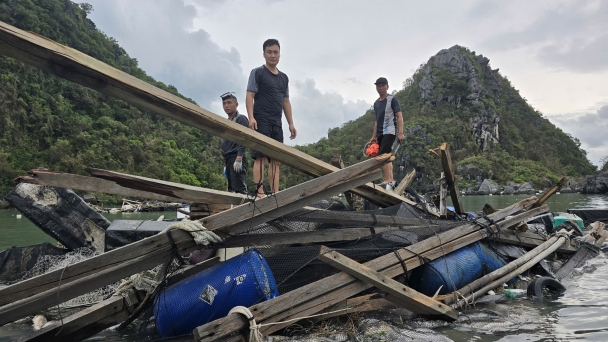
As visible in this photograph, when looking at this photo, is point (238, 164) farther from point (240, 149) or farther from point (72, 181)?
point (72, 181)

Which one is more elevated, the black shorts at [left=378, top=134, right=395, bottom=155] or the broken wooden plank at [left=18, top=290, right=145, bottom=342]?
the black shorts at [left=378, top=134, right=395, bottom=155]

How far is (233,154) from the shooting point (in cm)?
678

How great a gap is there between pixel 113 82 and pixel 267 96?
137 inches

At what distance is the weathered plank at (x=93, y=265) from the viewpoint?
3.33 metres

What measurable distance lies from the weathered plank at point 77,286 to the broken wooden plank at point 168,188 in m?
0.46

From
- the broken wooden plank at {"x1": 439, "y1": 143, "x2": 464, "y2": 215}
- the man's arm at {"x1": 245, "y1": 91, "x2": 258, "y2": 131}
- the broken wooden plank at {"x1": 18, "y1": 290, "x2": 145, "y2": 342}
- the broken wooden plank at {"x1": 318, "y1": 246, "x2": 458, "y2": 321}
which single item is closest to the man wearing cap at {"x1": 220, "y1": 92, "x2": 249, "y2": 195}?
the man's arm at {"x1": 245, "y1": 91, "x2": 258, "y2": 131}

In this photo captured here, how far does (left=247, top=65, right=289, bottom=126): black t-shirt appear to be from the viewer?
20.3 ft

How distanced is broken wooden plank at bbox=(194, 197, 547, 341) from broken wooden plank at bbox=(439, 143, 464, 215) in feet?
6.13

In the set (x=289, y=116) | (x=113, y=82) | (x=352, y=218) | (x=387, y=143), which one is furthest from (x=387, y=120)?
(x=113, y=82)

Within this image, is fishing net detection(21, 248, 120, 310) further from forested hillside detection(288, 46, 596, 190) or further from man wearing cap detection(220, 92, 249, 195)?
forested hillside detection(288, 46, 596, 190)

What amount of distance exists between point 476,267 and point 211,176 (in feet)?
222

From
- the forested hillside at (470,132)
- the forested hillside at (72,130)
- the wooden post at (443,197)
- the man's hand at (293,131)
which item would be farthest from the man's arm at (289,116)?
the forested hillside at (470,132)

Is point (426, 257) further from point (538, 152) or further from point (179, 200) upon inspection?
point (538, 152)

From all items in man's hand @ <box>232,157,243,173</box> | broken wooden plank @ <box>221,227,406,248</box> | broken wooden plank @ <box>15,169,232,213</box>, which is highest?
man's hand @ <box>232,157,243,173</box>
